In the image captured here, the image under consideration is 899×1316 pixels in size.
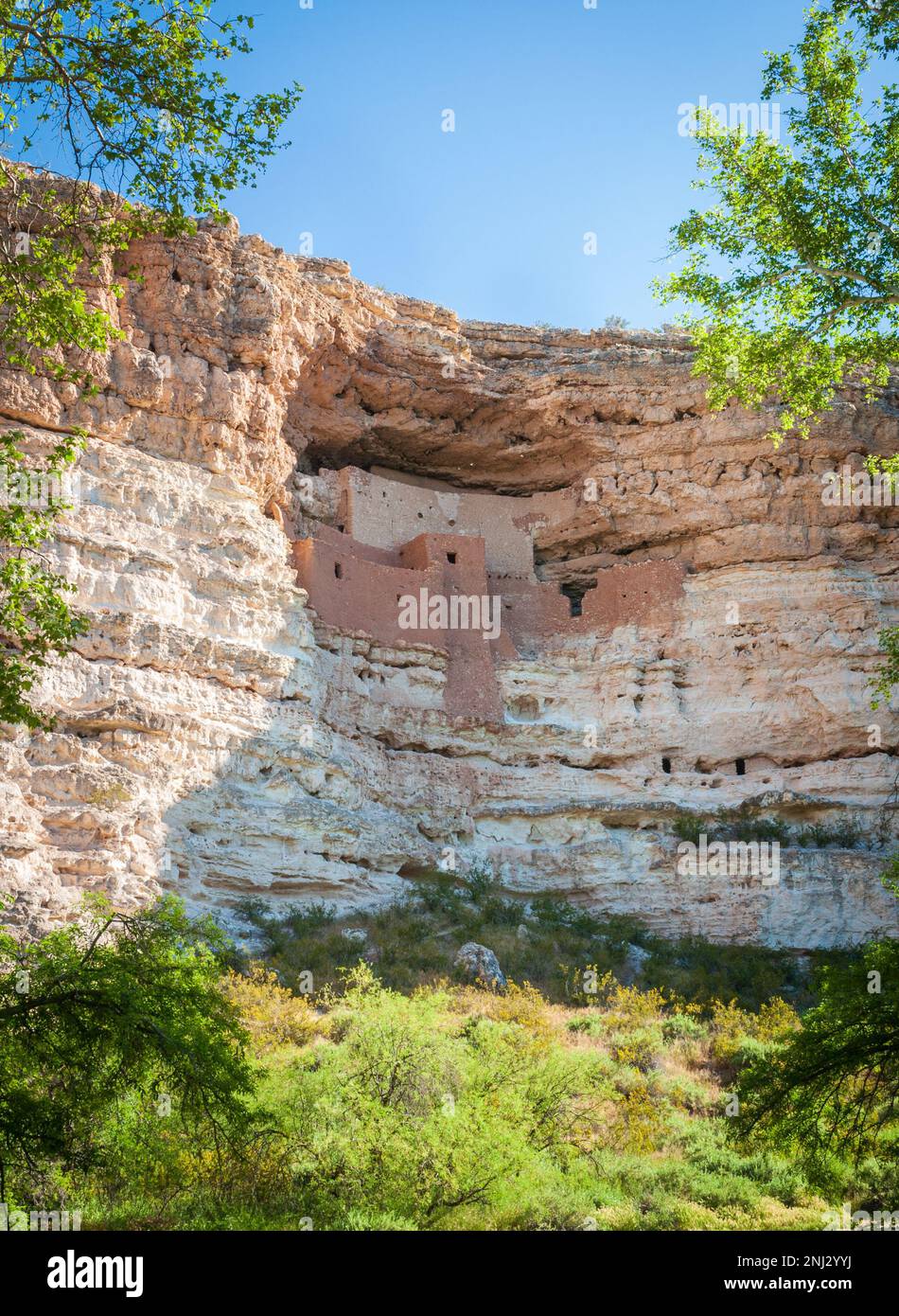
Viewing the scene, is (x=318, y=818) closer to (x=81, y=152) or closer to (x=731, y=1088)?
(x=731, y=1088)

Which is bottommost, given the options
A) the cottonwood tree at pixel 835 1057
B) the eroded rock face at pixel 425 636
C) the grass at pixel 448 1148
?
the grass at pixel 448 1148

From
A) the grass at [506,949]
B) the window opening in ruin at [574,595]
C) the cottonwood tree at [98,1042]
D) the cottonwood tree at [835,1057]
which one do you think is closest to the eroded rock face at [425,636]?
the window opening in ruin at [574,595]

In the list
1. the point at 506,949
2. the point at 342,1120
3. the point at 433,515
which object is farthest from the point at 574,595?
the point at 342,1120

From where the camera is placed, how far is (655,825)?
22.9 metres

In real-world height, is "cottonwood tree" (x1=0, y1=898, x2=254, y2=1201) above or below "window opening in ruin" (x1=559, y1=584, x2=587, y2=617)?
below

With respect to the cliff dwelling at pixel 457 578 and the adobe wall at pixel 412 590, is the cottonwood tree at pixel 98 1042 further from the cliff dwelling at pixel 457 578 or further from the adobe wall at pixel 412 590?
the cliff dwelling at pixel 457 578

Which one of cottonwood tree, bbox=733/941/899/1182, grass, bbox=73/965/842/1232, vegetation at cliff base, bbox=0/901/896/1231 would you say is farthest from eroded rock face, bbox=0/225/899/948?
cottonwood tree, bbox=733/941/899/1182

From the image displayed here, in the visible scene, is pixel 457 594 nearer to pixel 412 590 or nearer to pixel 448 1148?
pixel 412 590

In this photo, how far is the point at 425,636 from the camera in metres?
24.1

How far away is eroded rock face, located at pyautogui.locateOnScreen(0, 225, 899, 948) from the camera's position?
62.3ft

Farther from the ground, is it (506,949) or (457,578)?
(457,578)

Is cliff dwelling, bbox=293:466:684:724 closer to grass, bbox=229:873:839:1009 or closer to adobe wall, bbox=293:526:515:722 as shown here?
adobe wall, bbox=293:526:515:722

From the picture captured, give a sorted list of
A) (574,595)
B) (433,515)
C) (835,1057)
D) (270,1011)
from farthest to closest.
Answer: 1. (574,595)
2. (433,515)
3. (270,1011)
4. (835,1057)

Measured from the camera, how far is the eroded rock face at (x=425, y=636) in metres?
19.0
